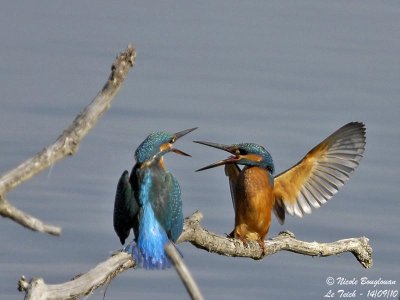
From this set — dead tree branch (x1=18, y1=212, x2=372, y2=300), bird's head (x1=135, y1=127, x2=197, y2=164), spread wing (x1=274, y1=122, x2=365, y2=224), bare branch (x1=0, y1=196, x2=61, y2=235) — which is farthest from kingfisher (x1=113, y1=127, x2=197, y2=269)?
bare branch (x1=0, y1=196, x2=61, y2=235)

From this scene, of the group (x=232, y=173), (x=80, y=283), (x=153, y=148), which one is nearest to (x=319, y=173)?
(x=232, y=173)

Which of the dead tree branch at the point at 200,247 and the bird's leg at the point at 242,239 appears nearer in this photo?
the dead tree branch at the point at 200,247

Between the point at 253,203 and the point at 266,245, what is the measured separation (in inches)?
11.3

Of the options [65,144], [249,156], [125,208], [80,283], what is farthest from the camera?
[249,156]

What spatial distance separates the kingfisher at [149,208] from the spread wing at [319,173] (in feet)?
3.77

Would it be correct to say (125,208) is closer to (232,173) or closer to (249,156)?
(249,156)

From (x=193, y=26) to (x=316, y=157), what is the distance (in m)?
4.99

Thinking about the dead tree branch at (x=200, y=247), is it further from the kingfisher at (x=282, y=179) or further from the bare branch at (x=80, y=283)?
the kingfisher at (x=282, y=179)

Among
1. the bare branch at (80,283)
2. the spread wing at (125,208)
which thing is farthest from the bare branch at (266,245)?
the bare branch at (80,283)

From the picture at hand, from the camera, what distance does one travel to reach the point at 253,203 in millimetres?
7156

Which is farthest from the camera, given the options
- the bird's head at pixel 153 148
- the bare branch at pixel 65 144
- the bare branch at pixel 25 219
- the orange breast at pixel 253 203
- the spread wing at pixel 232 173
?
the spread wing at pixel 232 173

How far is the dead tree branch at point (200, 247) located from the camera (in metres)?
5.16

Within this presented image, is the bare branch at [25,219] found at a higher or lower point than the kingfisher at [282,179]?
lower

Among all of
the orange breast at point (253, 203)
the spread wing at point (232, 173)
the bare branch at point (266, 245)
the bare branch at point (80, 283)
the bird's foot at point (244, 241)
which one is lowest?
the bare branch at point (80, 283)
